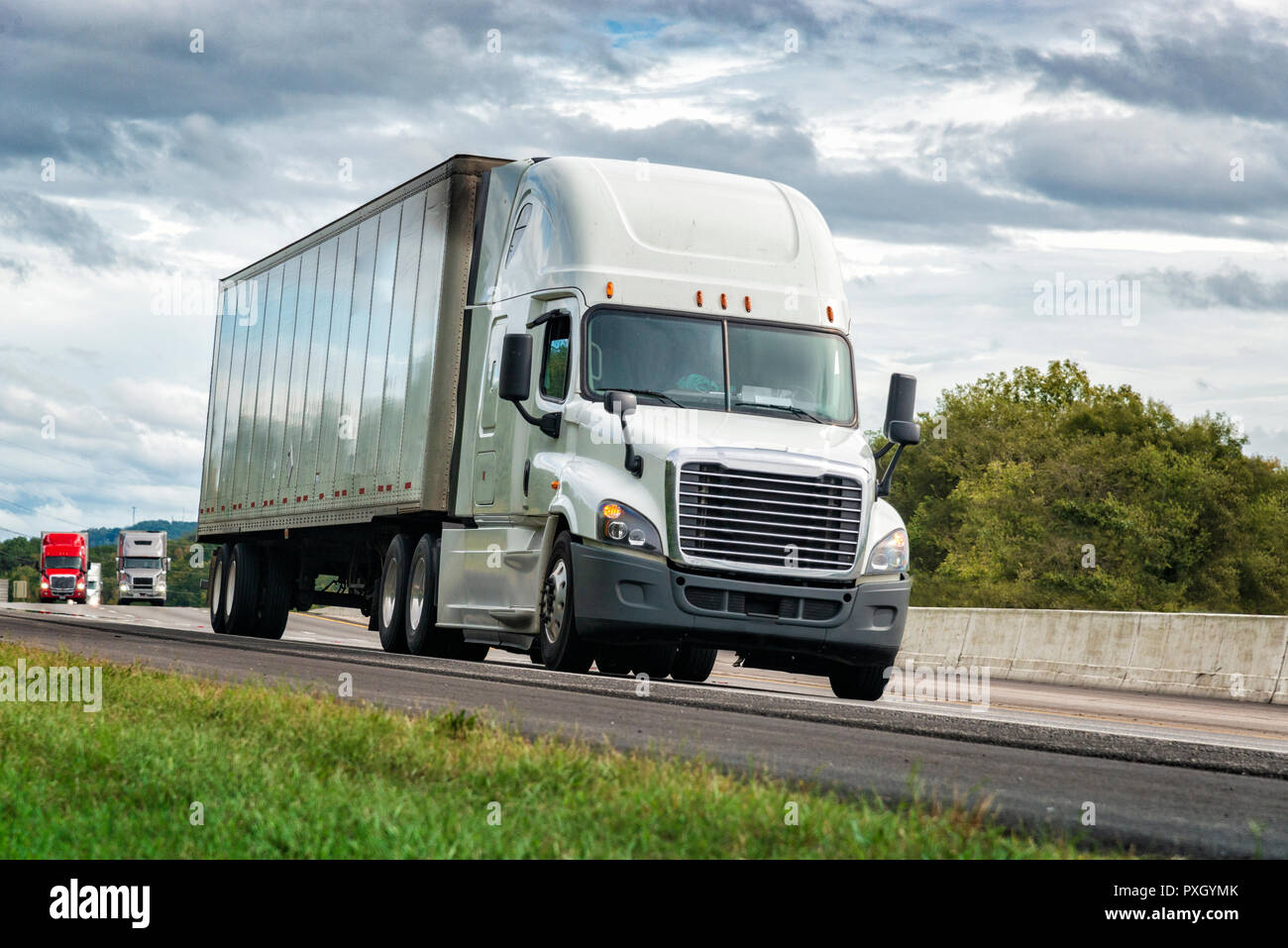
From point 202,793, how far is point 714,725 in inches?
159

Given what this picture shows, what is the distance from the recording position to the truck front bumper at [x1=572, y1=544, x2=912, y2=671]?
43.1 feet

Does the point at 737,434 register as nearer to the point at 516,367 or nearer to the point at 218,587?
the point at 516,367

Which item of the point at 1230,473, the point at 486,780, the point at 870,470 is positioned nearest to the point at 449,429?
the point at 870,470

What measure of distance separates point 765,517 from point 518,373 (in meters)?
2.55

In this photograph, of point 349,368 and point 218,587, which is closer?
point 349,368

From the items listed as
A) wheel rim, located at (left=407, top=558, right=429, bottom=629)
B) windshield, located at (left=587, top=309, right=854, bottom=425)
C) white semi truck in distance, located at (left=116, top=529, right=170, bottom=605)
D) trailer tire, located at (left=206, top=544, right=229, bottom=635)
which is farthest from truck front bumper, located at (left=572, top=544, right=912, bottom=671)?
white semi truck in distance, located at (left=116, top=529, right=170, bottom=605)

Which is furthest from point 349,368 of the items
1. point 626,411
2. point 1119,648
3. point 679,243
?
point 1119,648

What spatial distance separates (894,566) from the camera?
13.9 m

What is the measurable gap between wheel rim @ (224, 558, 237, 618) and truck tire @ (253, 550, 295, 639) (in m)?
0.56

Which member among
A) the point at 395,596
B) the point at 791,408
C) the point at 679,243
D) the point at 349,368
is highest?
the point at 679,243

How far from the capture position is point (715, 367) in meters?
14.2

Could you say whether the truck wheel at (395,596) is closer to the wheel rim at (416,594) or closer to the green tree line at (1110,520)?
the wheel rim at (416,594)
